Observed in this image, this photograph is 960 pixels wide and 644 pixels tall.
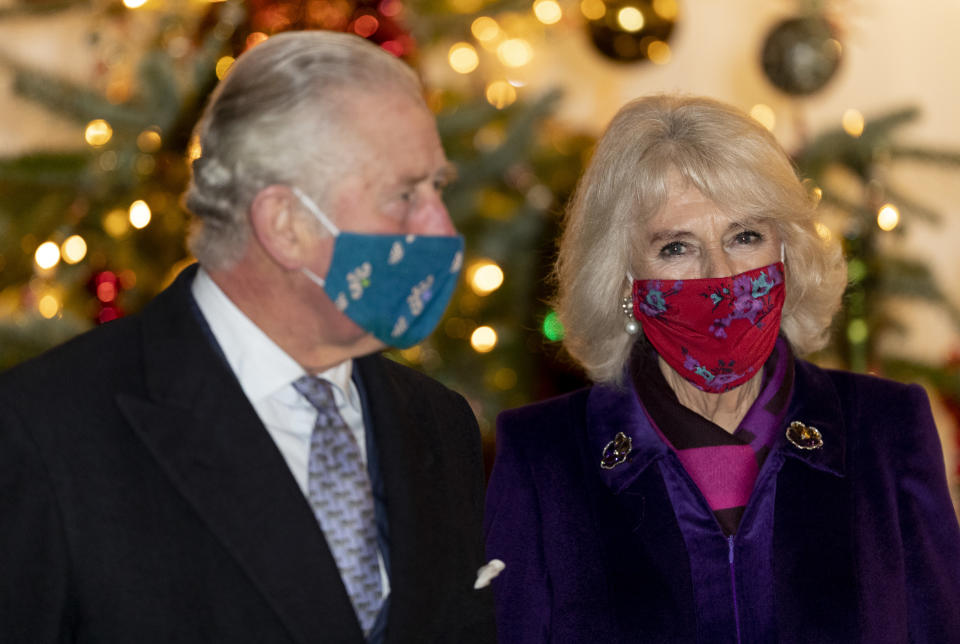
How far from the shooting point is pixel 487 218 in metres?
3.86

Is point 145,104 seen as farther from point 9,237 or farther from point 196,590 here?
point 196,590

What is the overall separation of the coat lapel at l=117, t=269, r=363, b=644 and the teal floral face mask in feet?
0.70

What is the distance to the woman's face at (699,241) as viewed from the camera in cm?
229

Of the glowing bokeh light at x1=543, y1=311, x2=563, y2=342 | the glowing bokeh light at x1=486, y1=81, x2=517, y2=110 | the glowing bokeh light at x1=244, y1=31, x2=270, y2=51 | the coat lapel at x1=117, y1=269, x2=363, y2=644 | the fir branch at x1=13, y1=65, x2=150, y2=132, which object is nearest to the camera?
the coat lapel at x1=117, y1=269, x2=363, y2=644

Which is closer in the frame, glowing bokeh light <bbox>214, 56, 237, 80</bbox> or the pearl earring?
the pearl earring

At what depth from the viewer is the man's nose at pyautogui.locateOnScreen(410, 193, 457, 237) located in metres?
1.74

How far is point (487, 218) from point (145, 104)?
1.23m

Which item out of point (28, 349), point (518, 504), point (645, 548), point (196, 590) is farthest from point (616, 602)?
point (28, 349)

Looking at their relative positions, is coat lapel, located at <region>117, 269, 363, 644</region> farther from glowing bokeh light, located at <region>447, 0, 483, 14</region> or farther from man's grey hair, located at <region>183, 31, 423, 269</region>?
glowing bokeh light, located at <region>447, 0, 483, 14</region>

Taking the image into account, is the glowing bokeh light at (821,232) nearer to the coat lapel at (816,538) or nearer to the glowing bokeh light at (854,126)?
the coat lapel at (816,538)

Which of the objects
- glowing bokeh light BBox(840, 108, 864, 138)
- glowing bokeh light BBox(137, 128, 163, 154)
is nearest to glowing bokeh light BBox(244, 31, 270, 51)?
glowing bokeh light BBox(137, 128, 163, 154)

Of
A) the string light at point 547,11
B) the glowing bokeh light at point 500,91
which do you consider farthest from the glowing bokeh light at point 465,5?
the glowing bokeh light at point 500,91

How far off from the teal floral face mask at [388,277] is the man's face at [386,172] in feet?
0.06

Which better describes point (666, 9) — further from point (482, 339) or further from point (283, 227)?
point (283, 227)
